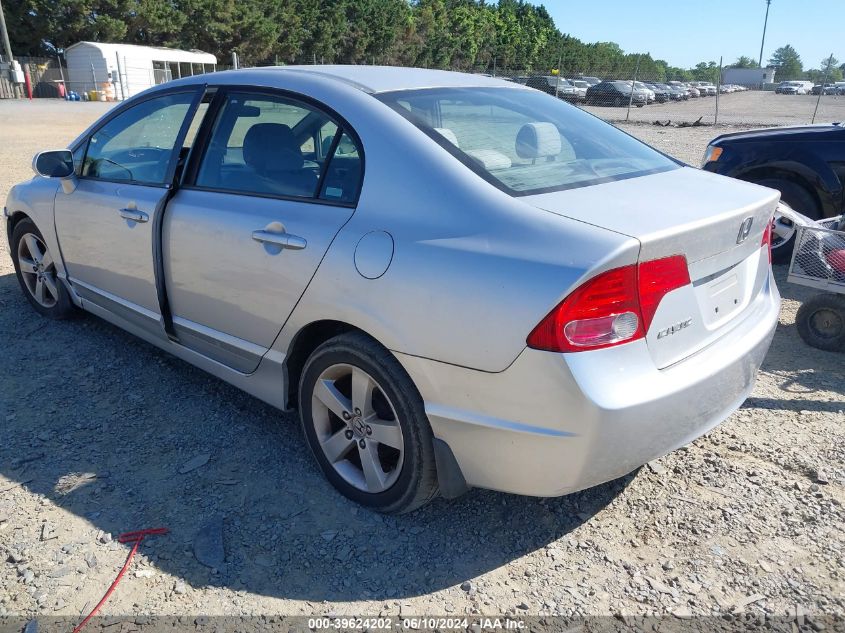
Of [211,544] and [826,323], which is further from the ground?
[826,323]

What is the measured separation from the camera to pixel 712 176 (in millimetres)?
2967

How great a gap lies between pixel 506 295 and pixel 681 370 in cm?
68

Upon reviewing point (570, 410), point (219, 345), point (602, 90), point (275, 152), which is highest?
point (275, 152)

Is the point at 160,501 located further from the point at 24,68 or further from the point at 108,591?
the point at 24,68

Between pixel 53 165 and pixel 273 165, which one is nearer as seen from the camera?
pixel 273 165

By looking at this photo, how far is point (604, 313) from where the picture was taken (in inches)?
81.7

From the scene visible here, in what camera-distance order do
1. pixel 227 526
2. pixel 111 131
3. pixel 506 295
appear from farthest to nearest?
pixel 111 131, pixel 227 526, pixel 506 295

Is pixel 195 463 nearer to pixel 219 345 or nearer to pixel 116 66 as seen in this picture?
pixel 219 345

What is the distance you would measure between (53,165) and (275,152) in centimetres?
178

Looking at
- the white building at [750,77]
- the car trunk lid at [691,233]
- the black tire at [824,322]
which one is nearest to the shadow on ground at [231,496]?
the car trunk lid at [691,233]

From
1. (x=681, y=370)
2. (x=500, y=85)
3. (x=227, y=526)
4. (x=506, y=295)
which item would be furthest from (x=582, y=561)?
(x=500, y=85)

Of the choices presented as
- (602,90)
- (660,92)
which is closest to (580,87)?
(602,90)

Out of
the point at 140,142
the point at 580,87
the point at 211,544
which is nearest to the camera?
the point at 211,544

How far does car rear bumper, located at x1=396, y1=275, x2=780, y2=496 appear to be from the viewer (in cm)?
208
